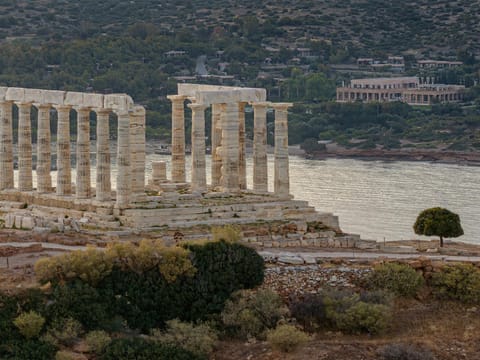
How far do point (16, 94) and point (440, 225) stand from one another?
1834cm

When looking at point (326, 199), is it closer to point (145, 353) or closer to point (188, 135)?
point (188, 135)

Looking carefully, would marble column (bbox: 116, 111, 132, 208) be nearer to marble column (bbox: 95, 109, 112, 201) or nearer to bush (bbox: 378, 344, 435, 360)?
marble column (bbox: 95, 109, 112, 201)

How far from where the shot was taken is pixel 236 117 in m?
77.2

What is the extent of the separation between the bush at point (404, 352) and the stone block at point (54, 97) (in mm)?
22922

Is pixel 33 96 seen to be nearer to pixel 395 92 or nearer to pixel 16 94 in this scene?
pixel 16 94

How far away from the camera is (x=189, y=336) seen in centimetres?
6034

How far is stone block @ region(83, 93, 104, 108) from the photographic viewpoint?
7525 centimetres

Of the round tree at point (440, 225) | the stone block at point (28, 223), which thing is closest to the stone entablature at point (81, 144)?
the stone block at point (28, 223)

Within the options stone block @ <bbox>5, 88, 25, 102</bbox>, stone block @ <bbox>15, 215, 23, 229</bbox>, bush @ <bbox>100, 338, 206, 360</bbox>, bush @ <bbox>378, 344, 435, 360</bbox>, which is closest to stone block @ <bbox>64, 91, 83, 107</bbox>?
stone block @ <bbox>5, 88, 25, 102</bbox>

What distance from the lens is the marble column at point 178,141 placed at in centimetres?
8081

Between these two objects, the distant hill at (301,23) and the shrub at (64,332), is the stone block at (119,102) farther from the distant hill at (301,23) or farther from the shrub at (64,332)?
the distant hill at (301,23)

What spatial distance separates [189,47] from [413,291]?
11247 centimetres

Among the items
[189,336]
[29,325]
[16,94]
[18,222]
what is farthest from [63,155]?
[29,325]

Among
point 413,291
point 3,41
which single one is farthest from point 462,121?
point 413,291
